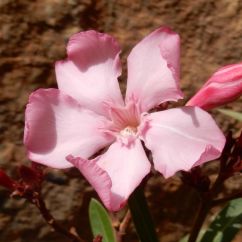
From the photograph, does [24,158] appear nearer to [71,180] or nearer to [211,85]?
[71,180]

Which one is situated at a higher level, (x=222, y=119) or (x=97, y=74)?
(x=97, y=74)

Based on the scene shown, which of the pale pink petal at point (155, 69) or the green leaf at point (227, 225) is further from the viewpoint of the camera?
the green leaf at point (227, 225)

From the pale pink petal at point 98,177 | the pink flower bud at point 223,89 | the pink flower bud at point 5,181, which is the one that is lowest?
the pink flower bud at point 5,181

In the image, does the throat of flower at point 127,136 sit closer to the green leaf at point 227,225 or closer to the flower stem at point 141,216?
the flower stem at point 141,216

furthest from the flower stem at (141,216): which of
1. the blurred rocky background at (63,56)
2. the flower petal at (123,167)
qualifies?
the blurred rocky background at (63,56)

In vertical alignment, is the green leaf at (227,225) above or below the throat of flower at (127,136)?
below

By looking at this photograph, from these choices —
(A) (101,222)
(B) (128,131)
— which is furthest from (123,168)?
(A) (101,222)

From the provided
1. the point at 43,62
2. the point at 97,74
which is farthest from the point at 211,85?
the point at 43,62
